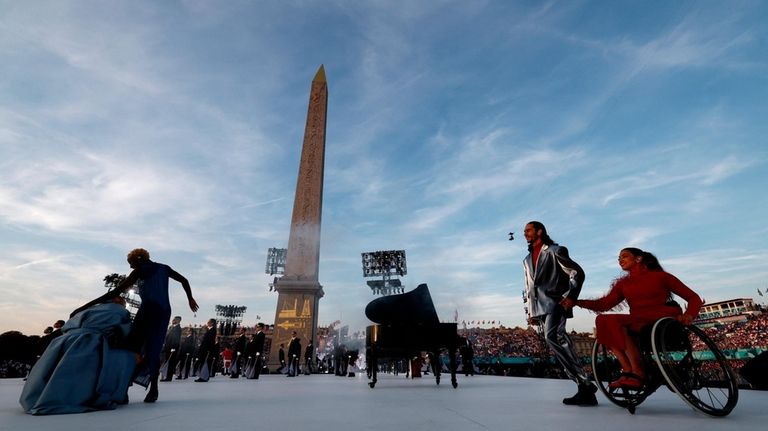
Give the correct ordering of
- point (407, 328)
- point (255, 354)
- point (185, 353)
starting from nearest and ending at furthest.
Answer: point (407, 328) → point (185, 353) → point (255, 354)

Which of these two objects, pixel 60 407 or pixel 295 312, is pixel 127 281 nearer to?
pixel 60 407

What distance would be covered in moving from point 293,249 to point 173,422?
14.3 meters

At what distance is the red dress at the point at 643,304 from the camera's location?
2.48 metres

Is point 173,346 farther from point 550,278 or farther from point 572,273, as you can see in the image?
point 572,273

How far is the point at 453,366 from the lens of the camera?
18.9 ft

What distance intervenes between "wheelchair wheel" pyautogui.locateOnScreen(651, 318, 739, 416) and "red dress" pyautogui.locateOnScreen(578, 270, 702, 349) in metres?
0.14

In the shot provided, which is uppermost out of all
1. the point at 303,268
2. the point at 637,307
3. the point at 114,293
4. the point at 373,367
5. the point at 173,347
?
the point at 303,268

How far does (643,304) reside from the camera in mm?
2566

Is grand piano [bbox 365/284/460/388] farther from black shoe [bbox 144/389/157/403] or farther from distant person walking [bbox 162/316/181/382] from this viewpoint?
distant person walking [bbox 162/316/181/382]

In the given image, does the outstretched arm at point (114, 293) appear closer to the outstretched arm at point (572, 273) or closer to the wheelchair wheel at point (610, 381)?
the outstretched arm at point (572, 273)

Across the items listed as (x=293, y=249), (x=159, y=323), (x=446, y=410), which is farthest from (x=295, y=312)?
(x=446, y=410)

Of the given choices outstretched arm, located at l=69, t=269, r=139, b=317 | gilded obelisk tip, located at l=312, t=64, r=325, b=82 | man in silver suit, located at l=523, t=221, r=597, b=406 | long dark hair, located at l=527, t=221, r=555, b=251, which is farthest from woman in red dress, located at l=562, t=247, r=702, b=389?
gilded obelisk tip, located at l=312, t=64, r=325, b=82

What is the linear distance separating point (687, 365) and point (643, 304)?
1.34 feet

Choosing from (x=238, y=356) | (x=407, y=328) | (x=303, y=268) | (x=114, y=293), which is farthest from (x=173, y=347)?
(x=303, y=268)
